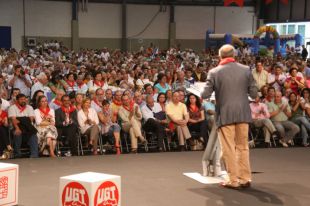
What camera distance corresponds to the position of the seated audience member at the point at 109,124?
727cm

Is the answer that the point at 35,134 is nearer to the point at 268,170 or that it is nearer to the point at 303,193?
the point at 268,170

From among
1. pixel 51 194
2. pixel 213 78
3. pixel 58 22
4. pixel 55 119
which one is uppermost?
pixel 58 22

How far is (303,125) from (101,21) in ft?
58.5

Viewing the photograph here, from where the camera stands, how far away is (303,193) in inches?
194

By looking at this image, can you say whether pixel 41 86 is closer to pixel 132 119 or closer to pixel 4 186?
pixel 132 119

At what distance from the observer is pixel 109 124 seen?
740 cm

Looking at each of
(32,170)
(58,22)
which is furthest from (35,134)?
(58,22)

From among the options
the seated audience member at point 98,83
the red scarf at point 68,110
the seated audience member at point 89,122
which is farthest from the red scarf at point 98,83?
the red scarf at point 68,110

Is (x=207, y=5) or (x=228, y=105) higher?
(x=207, y=5)

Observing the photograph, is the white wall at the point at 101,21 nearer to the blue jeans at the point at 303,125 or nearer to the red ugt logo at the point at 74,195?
the blue jeans at the point at 303,125

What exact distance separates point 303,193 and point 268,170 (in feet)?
3.56

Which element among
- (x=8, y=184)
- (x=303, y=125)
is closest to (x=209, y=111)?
(x=303, y=125)

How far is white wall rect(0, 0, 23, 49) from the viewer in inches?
906

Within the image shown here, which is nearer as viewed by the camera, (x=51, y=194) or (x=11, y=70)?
(x=51, y=194)
